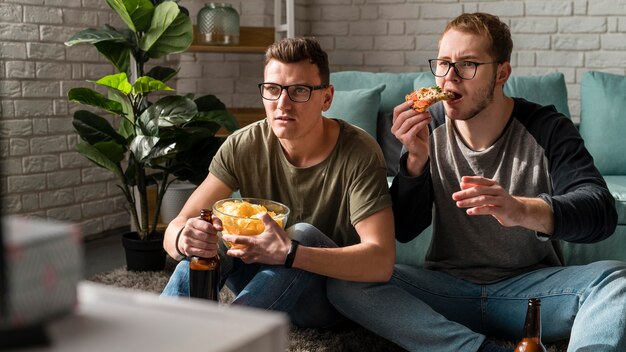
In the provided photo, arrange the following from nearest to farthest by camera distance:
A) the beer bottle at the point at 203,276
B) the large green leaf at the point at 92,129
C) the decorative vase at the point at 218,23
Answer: the beer bottle at the point at 203,276 → the large green leaf at the point at 92,129 → the decorative vase at the point at 218,23

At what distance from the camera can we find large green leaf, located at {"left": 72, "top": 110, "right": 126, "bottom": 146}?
3631mm

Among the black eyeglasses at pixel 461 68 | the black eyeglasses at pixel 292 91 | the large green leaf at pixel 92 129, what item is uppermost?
the black eyeglasses at pixel 461 68

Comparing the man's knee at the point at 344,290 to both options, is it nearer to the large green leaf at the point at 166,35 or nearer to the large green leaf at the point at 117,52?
the large green leaf at the point at 166,35

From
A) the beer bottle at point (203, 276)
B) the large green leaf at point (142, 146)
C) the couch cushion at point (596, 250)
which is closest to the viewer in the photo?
the beer bottle at point (203, 276)

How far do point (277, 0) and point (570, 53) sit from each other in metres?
1.72

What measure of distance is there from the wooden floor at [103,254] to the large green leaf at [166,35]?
103 centimetres

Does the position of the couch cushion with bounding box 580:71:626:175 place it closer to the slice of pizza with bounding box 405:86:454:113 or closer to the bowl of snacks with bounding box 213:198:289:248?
the slice of pizza with bounding box 405:86:454:113

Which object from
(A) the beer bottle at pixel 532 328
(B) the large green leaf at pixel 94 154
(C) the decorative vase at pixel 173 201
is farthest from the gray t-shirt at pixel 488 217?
(C) the decorative vase at pixel 173 201

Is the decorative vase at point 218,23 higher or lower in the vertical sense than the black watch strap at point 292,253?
higher

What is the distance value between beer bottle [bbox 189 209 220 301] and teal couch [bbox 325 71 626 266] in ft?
5.95

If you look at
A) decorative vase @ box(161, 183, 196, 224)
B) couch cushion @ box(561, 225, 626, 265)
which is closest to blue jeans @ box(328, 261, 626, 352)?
couch cushion @ box(561, 225, 626, 265)

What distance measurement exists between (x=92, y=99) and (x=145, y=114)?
237 millimetres

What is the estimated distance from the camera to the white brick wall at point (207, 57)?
4047mm

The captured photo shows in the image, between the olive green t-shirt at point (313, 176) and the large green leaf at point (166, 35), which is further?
the large green leaf at point (166, 35)
